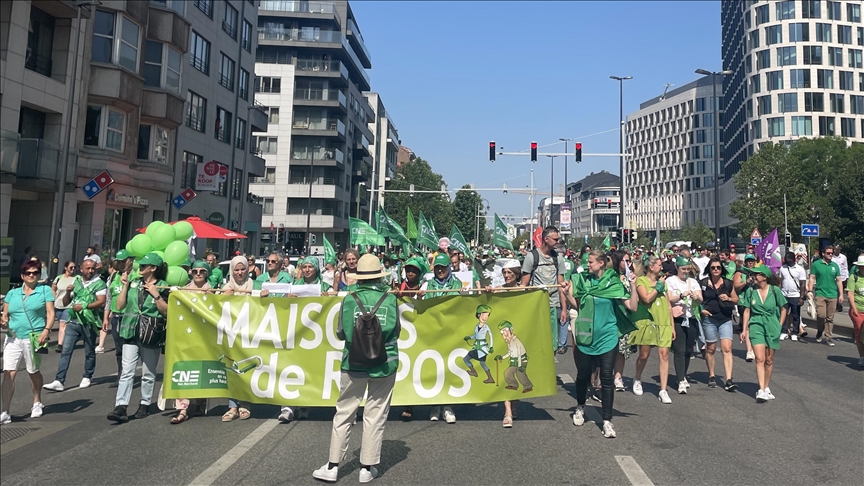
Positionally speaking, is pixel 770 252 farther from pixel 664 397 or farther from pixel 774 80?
pixel 774 80

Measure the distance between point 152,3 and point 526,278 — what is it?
79.8 ft

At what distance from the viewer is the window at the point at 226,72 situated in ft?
115

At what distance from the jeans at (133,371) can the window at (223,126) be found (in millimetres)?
29073

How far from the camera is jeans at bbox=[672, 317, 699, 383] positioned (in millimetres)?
9188

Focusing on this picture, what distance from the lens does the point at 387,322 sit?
17.6 ft

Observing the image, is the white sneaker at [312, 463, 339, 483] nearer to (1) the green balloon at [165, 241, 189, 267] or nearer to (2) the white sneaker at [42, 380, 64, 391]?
(1) the green balloon at [165, 241, 189, 267]

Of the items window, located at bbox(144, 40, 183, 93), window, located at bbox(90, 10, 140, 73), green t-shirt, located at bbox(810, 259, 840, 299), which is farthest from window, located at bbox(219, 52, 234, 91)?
green t-shirt, located at bbox(810, 259, 840, 299)

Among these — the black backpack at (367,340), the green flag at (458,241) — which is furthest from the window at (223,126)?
the black backpack at (367,340)

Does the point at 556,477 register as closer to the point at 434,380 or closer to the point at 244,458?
the point at 434,380

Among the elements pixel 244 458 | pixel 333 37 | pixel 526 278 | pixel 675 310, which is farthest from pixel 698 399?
pixel 333 37

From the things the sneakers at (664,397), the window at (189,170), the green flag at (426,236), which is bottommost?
the sneakers at (664,397)

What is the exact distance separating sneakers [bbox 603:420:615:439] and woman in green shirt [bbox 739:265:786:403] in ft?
9.58

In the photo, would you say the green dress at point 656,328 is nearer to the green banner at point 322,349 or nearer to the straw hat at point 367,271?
the green banner at point 322,349

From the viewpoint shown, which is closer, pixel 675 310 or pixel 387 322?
pixel 387 322
